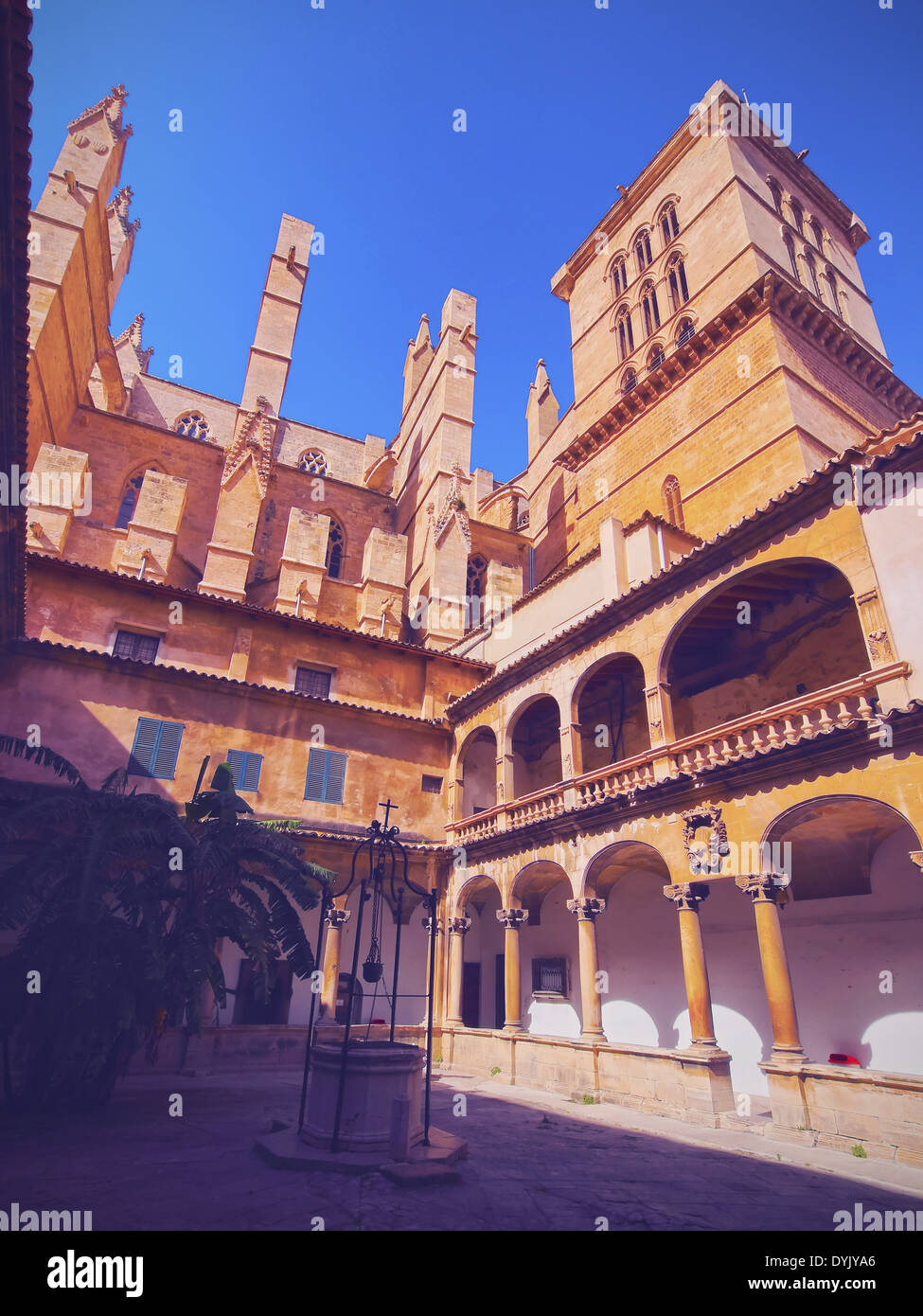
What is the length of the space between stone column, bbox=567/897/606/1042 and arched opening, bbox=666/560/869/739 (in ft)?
15.7

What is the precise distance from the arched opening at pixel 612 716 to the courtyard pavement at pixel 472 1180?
891cm

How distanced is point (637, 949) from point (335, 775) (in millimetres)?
8541

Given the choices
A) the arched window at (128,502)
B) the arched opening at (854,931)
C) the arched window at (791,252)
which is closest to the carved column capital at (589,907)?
the arched opening at (854,931)

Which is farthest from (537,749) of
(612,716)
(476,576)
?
(476,576)

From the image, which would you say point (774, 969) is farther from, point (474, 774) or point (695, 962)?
point (474, 774)

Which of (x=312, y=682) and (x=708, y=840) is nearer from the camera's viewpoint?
(x=708, y=840)

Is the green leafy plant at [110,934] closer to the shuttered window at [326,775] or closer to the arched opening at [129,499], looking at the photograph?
the shuttered window at [326,775]

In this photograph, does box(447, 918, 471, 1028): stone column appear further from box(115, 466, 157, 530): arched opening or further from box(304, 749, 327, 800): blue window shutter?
box(115, 466, 157, 530): arched opening

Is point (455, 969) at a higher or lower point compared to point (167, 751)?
lower

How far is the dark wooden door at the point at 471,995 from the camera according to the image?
1992 cm

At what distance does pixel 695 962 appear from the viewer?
449 inches

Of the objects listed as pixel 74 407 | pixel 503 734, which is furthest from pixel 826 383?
pixel 74 407

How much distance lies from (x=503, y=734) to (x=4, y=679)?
38.5 feet

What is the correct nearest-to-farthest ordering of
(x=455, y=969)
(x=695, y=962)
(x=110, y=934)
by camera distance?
(x=110, y=934)
(x=695, y=962)
(x=455, y=969)
